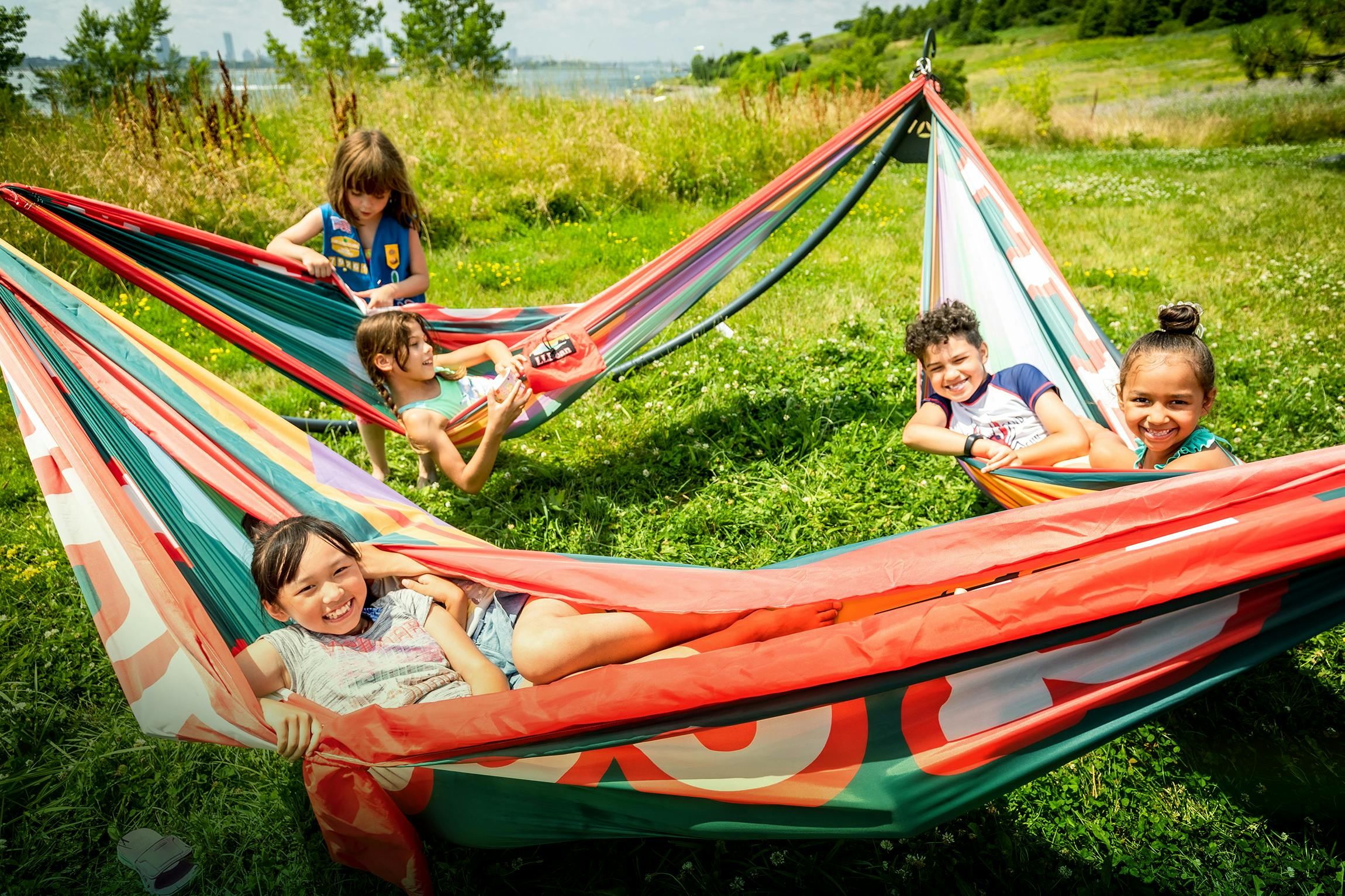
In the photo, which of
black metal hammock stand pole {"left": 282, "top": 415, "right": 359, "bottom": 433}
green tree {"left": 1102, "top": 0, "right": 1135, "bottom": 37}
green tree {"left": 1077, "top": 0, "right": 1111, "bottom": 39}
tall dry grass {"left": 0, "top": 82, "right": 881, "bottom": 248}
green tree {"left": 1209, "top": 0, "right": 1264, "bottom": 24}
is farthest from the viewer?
green tree {"left": 1077, "top": 0, "right": 1111, "bottom": 39}

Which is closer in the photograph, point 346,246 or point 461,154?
point 346,246

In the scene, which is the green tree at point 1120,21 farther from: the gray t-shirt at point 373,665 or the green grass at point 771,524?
the gray t-shirt at point 373,665

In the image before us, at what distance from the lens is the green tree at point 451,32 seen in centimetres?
2070

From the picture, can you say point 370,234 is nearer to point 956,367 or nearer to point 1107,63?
point 956,367

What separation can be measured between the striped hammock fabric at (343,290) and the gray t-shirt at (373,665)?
91 centimetres

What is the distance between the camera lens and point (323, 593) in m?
1.85

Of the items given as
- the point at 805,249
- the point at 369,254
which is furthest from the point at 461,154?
the point at 805,249

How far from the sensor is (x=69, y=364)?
6.56 feet

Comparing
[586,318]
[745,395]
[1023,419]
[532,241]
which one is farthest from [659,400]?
[532,241]

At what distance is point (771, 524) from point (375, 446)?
164 cm

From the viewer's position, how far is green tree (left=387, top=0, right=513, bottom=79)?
67.9 feet

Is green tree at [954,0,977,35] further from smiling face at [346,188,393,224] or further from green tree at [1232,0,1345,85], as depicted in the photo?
smiling face at [346,188,393,224]

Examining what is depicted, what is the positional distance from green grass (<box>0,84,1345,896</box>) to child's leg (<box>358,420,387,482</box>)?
0.09 meters

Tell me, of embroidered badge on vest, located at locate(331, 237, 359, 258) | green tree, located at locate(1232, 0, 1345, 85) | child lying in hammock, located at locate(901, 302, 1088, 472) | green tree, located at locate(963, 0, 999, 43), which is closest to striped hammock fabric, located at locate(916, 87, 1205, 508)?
child lying in hammock, located at locate(901, 302, 1088, 472)
